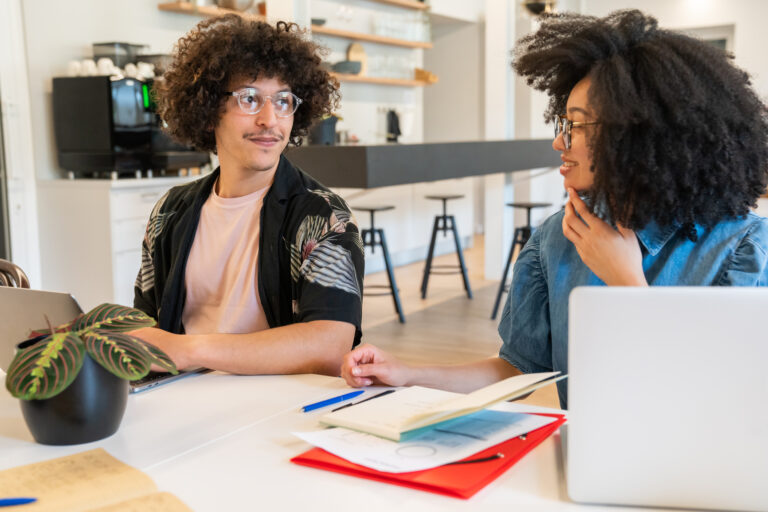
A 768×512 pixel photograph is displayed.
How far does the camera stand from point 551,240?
56.5 inches

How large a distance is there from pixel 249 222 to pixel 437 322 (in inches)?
127

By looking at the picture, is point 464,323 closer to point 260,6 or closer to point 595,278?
point 260,6

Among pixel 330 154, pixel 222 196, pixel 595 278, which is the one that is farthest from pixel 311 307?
pixel 330 154

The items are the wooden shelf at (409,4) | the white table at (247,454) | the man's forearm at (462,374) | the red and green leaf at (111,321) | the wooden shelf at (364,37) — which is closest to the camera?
the white table at (247,454)

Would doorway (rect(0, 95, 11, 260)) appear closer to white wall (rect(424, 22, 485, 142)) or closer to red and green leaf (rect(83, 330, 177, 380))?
red and green leaf (rect(83, 330, 177, 380))

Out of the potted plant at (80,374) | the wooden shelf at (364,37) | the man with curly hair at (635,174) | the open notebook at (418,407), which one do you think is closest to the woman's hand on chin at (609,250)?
the man with curly hair at (635,174)

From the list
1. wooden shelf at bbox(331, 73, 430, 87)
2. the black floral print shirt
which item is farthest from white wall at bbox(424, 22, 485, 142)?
the black floral print shirt

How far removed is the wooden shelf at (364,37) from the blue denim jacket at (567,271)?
14.9 feet

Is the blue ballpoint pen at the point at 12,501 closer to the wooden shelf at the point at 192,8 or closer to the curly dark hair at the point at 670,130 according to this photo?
the curly dark hair at the point at 670,130

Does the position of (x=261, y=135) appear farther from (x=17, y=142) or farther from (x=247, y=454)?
(x=17, y=142)

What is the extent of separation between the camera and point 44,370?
3.42 feet

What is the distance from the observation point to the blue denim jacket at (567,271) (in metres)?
1.25

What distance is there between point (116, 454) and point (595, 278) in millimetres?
792

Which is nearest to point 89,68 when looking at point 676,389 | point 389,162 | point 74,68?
point 74,68
